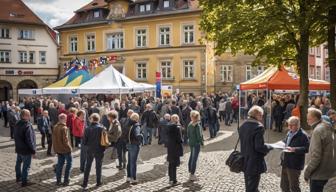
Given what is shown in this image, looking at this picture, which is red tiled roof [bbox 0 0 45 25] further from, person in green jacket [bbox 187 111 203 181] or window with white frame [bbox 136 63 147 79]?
person in green jacket [bbox 187 111 203 181]

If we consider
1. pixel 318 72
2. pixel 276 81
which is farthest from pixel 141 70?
pixel 276 81

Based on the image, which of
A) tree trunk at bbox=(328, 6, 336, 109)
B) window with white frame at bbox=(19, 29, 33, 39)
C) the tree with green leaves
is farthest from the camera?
window with white frame at bbox=(19, 29, 33, 39)

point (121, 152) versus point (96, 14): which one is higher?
point (96, 14)

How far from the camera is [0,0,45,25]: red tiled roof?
159 feet

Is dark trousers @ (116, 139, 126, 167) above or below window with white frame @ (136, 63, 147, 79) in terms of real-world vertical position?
below

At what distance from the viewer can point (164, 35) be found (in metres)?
41.0

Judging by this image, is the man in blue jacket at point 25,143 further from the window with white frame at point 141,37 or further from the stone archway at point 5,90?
the stone archway at point 5,90

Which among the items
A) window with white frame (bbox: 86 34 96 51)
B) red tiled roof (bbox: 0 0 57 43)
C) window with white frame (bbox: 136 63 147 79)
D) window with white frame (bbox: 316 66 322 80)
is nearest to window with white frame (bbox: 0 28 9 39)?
red tiled roof (bbox: 0 0 57 43)

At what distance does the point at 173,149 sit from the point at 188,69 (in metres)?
30.5

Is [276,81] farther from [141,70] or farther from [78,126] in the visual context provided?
[141,70]

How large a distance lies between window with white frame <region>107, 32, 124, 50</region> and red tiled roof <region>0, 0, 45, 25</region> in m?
11.2

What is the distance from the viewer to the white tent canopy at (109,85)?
2253 cm

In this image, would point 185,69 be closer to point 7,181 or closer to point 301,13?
point 301,13

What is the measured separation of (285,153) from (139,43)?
36.2 meters
